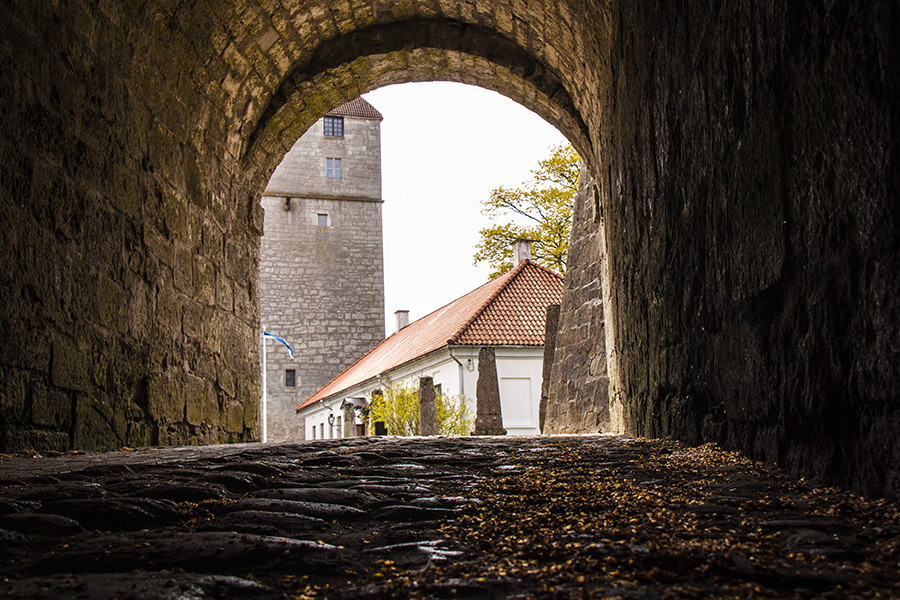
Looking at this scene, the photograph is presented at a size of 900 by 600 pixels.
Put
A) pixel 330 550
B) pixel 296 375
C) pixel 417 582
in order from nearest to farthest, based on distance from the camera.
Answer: pixel 417 582
pixel 330 550
pixel 296 375

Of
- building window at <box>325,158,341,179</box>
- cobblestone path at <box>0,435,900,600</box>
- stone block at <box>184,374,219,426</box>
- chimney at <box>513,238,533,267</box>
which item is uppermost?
building window at <box>325,158,341,179</box>

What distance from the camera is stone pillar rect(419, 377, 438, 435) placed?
12.9m

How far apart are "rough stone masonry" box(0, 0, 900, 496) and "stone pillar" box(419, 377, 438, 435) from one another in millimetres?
6401

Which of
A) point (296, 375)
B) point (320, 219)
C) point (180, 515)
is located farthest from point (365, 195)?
point (180, 515)

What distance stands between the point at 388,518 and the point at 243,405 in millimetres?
4670

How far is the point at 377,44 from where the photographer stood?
21.5ft

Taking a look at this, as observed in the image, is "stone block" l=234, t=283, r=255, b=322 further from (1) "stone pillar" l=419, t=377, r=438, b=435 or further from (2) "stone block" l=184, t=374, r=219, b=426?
(1) "stone pillar" l=419, t=377, r=438, b=435

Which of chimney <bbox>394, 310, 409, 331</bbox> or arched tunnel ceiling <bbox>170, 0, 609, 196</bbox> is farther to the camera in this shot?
chimney <bbox>394, 310, 409, 331</bbox>

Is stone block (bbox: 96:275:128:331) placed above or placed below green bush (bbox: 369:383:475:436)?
above

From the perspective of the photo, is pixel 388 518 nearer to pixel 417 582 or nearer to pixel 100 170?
pixel 417 582

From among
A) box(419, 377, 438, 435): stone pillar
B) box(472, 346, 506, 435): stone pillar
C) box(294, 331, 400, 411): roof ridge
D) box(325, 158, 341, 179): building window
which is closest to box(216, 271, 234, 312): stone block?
box(472, 346, 506, 435): stone pillar

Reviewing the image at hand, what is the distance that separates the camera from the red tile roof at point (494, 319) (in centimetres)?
1822

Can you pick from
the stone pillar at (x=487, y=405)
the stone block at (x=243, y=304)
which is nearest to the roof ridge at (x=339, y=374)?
the stone pillar at (x=487, y=405)

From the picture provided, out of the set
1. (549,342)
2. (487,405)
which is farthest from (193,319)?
(487,405)
